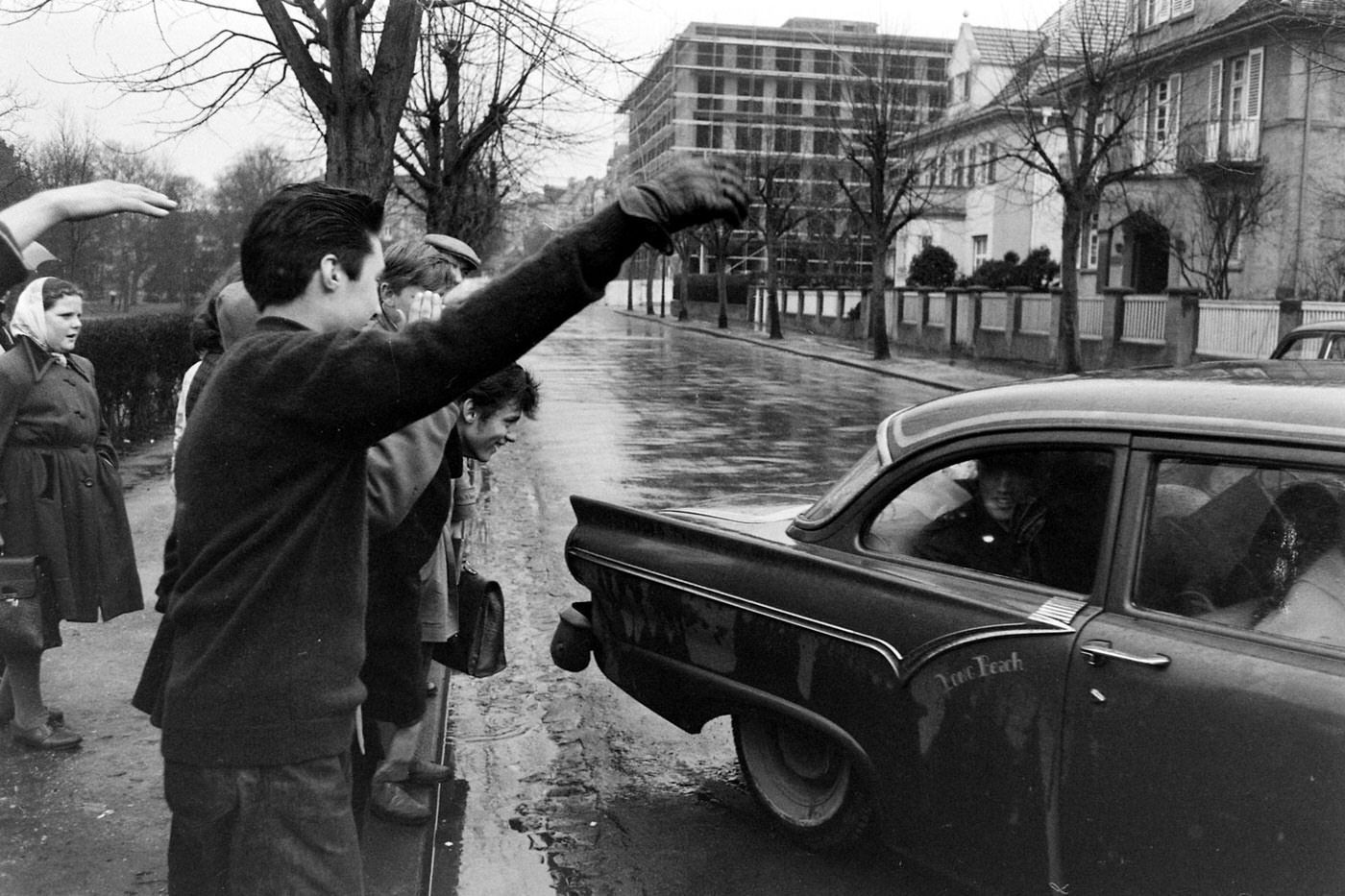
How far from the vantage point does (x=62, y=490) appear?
4.97 metres

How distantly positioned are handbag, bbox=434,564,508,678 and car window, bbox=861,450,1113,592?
4.44 ft

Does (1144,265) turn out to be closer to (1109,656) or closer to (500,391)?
(500,391)

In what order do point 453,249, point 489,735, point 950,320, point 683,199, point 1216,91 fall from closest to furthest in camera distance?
point 683,199 → point 453,249 → point 489,735 → point 1216,91 → point 950,320

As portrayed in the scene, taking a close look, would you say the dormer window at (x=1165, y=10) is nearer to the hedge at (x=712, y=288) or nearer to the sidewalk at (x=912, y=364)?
the sidewalk at (x=912, y=364)

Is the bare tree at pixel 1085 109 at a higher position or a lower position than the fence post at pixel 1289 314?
higher

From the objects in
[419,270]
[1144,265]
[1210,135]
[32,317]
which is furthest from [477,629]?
[1144,265]

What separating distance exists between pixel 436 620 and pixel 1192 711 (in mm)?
2434

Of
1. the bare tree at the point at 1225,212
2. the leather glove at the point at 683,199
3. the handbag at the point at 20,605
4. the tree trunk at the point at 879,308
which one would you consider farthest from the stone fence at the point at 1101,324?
the leather glove at the point at 683,199

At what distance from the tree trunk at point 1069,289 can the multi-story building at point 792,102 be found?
258 inches

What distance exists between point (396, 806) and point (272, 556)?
2.40 m

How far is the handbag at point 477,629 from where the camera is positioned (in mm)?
4395

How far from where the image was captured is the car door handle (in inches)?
114

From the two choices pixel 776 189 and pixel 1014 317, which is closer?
pixel 1014 317

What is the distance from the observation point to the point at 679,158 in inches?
79.1
